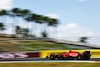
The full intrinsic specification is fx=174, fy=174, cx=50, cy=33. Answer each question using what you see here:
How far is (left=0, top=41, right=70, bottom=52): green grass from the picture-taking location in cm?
1842

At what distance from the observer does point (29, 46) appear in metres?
20.1

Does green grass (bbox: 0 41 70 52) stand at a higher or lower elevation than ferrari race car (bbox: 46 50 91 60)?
higher

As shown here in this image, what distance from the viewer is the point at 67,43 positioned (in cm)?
2042

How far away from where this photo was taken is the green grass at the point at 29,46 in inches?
725

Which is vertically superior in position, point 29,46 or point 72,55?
point 29,46

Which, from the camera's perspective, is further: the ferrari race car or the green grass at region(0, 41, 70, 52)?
the green grass at region(0, 41, 70, 52)

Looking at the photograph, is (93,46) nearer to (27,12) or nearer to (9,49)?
(9,49)

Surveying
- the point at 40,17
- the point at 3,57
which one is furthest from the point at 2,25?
the point at 3,57

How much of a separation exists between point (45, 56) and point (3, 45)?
7.04 meters

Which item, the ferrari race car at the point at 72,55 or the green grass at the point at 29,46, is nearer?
the ferrari race car at the point at 72,55

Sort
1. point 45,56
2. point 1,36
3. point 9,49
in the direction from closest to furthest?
1. point 45,56
2. point 9,49
3. point 1,36

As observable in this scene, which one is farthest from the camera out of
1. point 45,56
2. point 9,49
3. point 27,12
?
point 27,12

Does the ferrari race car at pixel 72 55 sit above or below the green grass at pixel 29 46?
below

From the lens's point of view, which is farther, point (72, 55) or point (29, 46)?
point (29, 46)
